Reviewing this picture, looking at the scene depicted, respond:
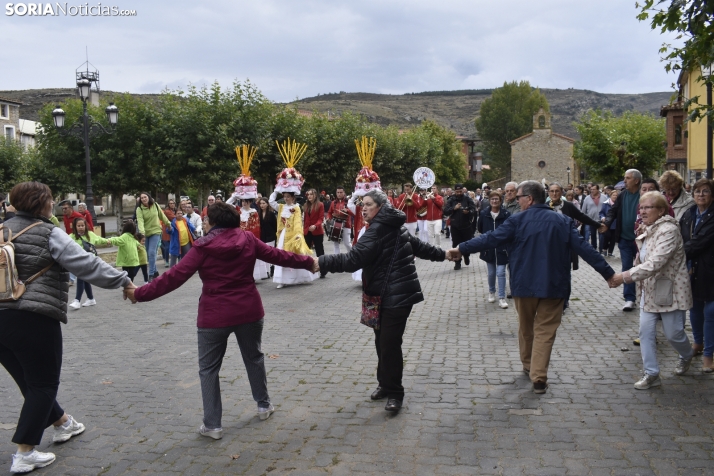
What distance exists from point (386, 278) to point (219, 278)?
4.38 feet

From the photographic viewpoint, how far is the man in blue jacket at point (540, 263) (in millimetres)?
5766

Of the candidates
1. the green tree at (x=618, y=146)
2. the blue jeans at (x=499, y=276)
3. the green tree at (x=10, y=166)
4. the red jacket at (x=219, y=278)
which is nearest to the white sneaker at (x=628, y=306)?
the blue jeans at (x=499, y=276)

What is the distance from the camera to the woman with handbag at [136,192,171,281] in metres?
14.1

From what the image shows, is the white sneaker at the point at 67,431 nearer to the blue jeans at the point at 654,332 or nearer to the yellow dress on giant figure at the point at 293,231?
the blue jeans at the point at 654,332

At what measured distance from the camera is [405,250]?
5.52 meters

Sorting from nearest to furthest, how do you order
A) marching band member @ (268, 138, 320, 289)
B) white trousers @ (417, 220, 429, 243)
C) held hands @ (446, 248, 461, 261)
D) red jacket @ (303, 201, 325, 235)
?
held hands @ (446, 248, 461, 261) < marching band member @ (268, 138, 320, 289) < red jacket @ (303, 201, 325, 235) < white trousers @ (417, 220, 429, 243)

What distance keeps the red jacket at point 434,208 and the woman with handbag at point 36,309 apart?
49.6ft

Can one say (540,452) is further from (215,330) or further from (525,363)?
(215,330)

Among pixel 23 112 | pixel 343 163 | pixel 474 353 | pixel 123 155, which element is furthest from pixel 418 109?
pixel 474 353

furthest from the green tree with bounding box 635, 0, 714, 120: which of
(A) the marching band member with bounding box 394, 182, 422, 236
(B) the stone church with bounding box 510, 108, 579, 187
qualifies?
(B) the stone church with bounding box 510, 108, 579, 187

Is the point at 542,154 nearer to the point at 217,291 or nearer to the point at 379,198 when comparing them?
the point at 379,198

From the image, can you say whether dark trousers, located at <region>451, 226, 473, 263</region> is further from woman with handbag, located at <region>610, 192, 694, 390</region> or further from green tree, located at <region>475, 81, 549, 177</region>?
green tree, located at <region>475, 81, 549, 177</region>

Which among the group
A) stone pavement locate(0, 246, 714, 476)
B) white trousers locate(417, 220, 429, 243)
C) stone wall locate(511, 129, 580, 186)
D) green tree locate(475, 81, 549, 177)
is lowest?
stone pavement locate(0, 246, 714, 476)

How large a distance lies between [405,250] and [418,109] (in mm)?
181460
